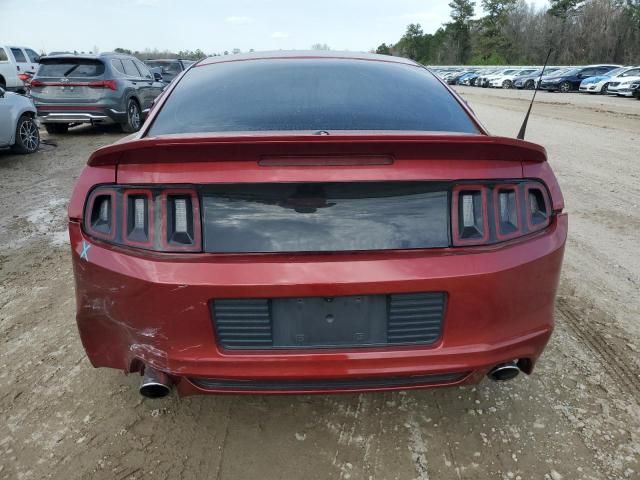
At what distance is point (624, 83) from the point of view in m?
25.1

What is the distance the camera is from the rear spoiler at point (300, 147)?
171cm

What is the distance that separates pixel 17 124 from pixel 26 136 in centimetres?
40

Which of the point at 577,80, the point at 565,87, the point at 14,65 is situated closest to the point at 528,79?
the point at 565,87

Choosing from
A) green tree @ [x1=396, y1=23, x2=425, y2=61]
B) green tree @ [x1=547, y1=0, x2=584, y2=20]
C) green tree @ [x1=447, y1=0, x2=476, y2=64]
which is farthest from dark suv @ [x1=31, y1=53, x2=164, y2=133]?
green tree @ [x1=396, y1=23, x2=425, y2=61]

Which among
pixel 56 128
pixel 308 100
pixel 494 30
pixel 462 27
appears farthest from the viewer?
pixel 462 27

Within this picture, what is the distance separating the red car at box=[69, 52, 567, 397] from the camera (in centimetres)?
175

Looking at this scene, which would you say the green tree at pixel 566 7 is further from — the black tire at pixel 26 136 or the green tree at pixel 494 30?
the black tire at pixel 26 136

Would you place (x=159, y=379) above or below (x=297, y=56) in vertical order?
below

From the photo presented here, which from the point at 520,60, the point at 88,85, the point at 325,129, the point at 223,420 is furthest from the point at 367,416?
the point at 520,60

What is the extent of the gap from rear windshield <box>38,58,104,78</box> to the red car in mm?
10623

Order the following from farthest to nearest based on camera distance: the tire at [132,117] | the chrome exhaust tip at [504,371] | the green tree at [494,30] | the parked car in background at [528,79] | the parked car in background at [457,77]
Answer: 1. the green tree at [494,30]
2. the parked car in background at [457,77]
3. the parked car in background at [528,79]
4. the tire at [132,117]
5. the chrome exhaust tip at [504,371]

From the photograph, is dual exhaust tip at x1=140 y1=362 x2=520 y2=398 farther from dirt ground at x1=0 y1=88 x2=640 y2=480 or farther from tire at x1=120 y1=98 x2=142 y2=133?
tire at x1=120 y1=98 x2=142 y2=133

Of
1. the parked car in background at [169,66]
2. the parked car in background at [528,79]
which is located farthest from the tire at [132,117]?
the parked car in background at [528,79]

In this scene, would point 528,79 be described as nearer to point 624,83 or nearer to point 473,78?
point 473,78
